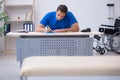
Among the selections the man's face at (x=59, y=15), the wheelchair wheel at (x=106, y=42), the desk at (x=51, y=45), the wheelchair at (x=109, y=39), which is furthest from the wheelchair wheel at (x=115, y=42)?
the desk at (x=51, y=45)

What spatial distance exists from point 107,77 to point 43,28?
90.7 inches

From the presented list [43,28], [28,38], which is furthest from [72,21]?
[28,38]

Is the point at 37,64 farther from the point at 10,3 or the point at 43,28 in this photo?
the point at 10,3

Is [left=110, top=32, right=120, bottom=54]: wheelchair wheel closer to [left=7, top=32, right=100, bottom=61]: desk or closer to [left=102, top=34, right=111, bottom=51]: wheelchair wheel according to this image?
[left=102, top=34, right=111, bottom=51]: wheelchair wheel

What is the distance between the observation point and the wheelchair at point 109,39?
5.06 m

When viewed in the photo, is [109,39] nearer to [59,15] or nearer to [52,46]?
[59,15]

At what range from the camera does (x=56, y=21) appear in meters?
3.61

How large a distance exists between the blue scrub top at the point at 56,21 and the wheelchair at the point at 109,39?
1516 mm

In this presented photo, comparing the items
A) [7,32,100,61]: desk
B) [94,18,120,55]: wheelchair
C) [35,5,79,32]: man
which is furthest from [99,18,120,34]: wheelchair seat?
[7,32,100,61]: desk

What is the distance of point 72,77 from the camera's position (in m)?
1.32

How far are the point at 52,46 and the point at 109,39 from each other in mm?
2268

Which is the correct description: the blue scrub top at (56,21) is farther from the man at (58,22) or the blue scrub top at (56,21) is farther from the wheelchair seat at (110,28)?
the wheelchair seat at (110,28)

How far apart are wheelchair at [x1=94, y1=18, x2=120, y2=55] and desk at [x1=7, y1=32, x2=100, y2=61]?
1.91 metres

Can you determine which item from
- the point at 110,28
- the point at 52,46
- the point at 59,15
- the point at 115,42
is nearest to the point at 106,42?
the point at 115,42
